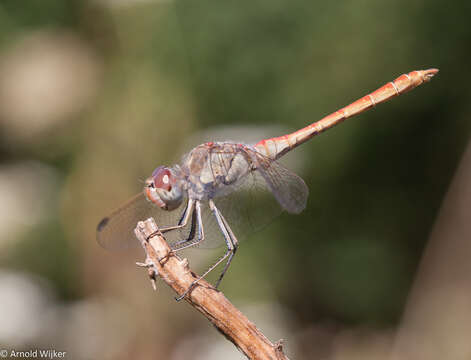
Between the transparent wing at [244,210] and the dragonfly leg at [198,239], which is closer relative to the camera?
the dragonfly leg at [198,239]

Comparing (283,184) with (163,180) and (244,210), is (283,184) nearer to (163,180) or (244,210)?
(244,210)

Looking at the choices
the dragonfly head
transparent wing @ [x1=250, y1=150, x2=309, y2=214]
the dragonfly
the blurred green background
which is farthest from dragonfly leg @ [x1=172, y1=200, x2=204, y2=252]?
the blurred green background

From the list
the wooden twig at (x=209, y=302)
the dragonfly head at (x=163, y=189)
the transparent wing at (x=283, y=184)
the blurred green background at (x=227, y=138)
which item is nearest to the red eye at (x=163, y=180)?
the dragonfly head at (x=163, y=189)

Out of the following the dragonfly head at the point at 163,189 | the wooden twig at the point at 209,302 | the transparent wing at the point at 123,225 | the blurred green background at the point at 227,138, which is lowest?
the wooden twig at the point at 209,302

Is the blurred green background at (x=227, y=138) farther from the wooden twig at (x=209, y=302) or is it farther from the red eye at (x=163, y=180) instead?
the wooden twig at (x=209, y=302)

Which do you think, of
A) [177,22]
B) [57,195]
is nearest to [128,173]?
[57,195]

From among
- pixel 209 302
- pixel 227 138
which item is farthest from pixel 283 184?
pixel 227 138

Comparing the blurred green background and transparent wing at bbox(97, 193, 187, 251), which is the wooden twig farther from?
the blurred green background
